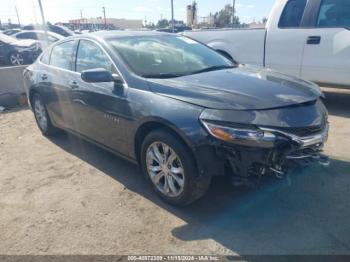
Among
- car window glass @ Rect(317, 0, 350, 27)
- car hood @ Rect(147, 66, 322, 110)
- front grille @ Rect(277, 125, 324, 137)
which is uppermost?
car window glass @ Rect(317, 0, 350, 27)

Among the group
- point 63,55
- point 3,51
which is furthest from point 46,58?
point 3,51

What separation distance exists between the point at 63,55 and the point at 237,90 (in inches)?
108

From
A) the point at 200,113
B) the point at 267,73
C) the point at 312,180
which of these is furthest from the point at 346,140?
the point at 200,113

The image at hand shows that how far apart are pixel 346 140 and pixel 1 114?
269 inches

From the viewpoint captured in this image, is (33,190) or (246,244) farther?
(33,190)

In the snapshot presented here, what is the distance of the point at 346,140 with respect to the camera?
15.1 ft

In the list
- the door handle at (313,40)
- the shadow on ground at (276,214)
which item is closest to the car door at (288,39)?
the door handle at (313,40)

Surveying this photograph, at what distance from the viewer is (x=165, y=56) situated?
3760mm

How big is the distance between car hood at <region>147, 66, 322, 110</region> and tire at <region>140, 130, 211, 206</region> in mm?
411

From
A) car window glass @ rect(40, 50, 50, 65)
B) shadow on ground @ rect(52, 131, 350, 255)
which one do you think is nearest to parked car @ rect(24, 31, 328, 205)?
shadow on ground @ rect(52, 131, 350, 255)

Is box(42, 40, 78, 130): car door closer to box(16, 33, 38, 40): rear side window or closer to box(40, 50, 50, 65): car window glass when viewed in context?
box(40, 50, 50, 65): car window glass

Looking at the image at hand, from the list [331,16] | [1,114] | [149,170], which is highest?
[331,16]

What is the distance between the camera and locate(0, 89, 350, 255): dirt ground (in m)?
2.67

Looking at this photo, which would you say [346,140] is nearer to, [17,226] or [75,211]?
[75,211]
